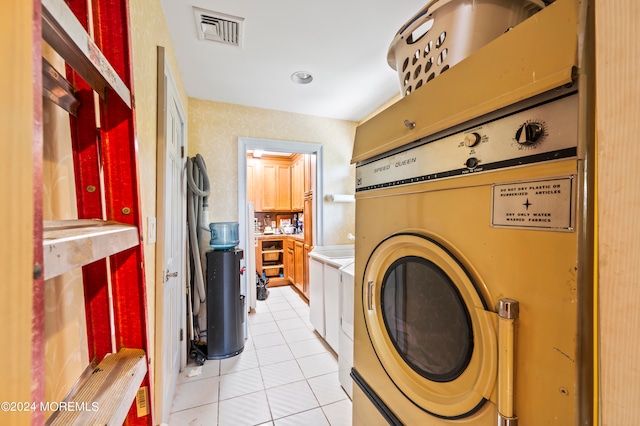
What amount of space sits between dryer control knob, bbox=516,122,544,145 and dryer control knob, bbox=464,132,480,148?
80 millimetres

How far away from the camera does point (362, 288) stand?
3.23 ft

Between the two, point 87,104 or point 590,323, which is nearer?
point 590,323

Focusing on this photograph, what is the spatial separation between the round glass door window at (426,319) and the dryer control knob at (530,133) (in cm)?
34

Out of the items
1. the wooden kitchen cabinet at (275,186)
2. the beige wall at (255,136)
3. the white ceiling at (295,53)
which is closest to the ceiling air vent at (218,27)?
the white ceiling at (295,53)

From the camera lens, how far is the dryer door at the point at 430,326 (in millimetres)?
553

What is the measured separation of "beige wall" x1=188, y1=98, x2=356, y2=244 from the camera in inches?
97.1

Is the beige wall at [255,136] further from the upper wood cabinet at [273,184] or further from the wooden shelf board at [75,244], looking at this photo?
the wooden shelf board at [75,244]

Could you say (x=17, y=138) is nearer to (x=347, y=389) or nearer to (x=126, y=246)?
(x=126, y=246)

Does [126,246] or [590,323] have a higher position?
[126,246]

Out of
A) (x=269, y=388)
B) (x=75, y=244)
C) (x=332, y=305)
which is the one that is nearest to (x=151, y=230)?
(x=75, y=244)

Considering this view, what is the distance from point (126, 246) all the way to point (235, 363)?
79.8 inches

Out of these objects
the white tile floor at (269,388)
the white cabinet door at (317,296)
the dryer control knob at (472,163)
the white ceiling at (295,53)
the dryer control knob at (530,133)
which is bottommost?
the white tile floor at (269,388)

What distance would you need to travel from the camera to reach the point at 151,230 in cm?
122

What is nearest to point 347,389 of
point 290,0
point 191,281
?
point 191,281
